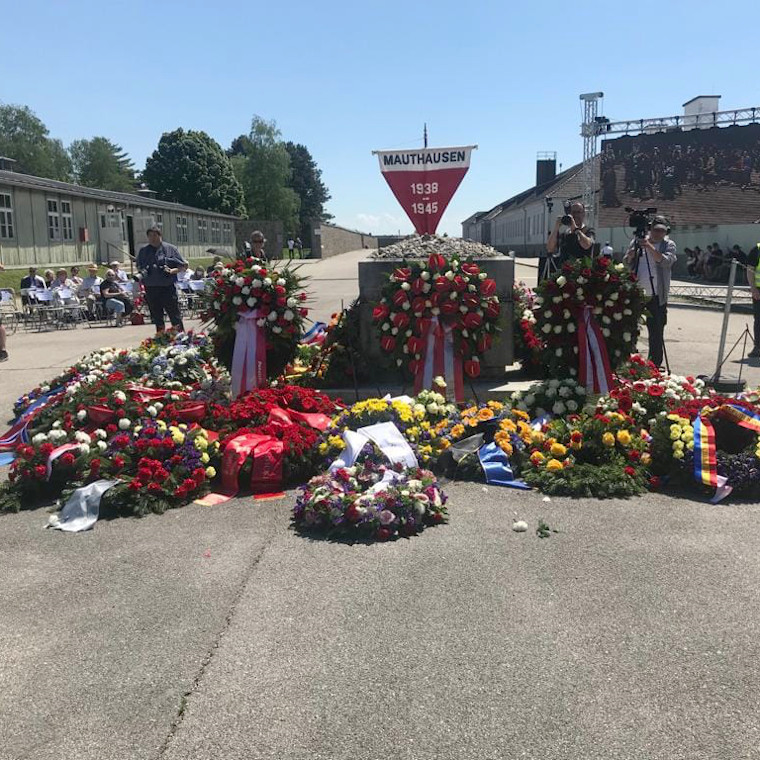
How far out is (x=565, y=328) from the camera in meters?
6.59

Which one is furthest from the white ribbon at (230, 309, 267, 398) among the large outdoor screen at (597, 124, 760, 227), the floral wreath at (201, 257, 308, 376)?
the large outdoor screen at (597, 124, 760, 227)

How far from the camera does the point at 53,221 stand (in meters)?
25.5

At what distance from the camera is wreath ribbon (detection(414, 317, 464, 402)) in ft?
21.4

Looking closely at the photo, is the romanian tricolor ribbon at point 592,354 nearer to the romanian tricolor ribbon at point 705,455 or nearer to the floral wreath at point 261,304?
the romanian tricolor ribbon at point 705,455

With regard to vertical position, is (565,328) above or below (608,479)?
above

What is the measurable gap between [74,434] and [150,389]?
1159 millimetres

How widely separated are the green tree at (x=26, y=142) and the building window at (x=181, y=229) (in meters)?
→ 46.0

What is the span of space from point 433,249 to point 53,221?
2205 cm

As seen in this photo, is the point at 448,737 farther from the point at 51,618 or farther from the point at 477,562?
the point at 51,618

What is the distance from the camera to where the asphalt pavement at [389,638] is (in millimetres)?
2465

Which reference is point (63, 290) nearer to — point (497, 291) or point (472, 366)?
point (497, 291)

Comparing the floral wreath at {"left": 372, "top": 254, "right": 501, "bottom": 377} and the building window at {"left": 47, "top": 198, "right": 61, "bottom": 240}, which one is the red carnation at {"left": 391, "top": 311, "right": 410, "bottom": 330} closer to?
the floral wreath at {"left": 372, "top": 254, "right": 501, "bottom": 377}

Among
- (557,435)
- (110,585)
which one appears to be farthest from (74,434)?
(557,435)

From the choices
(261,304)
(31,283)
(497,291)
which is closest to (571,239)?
(497,291)
